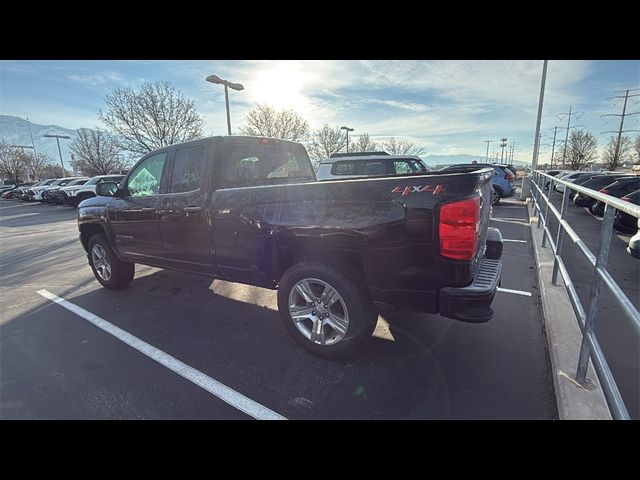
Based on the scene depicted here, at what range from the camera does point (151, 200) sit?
4156 millimetres

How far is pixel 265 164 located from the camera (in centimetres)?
416

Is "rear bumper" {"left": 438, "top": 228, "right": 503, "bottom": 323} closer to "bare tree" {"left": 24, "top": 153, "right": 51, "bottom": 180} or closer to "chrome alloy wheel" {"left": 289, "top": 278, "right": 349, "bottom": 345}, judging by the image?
"chrome alloy wheel" {"left": 289, "top": 278, "right": 349, "bottom": 345}

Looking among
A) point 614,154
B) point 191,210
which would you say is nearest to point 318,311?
point 191,210

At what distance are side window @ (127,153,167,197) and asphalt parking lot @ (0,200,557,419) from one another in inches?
61.2

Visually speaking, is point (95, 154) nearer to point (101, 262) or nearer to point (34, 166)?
point (34, 166)

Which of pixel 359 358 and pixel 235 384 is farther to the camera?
pixel 359 358

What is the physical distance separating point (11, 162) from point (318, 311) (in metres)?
77.1

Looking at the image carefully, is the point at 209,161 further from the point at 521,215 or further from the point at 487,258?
the point at 521,215

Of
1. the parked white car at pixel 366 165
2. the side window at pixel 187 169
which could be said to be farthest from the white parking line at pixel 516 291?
the parked white car at pixel 366 165

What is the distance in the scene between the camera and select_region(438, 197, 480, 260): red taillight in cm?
226

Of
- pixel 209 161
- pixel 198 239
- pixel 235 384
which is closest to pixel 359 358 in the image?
pixel 235 384

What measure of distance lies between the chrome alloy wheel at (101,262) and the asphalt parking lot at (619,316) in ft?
19.8
